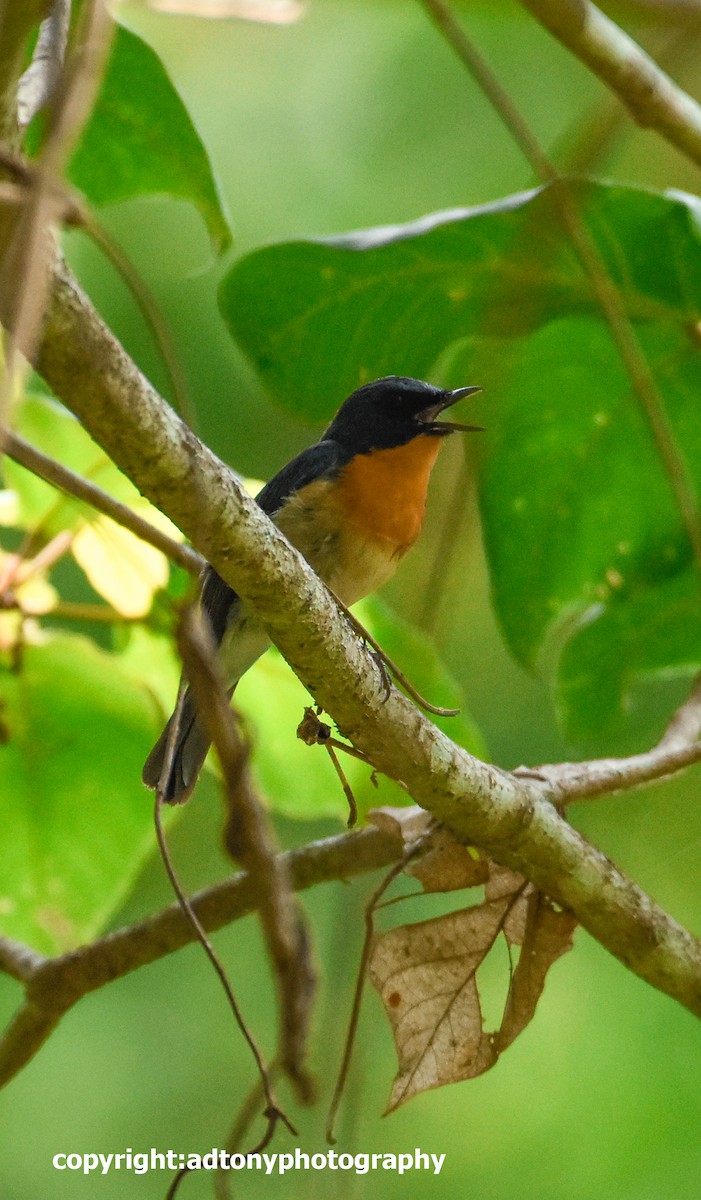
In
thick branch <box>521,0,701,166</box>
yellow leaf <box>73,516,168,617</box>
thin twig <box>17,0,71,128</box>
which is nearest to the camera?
thin twig <box>17,0,71,128</box>

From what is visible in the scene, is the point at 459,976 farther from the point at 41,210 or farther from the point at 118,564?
the point at 41,210

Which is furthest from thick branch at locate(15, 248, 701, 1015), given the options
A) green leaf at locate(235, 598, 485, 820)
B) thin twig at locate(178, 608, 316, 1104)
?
green leaf at locate(235, 598, 485, 820)

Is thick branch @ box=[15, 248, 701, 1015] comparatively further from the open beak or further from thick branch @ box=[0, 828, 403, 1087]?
the open beak

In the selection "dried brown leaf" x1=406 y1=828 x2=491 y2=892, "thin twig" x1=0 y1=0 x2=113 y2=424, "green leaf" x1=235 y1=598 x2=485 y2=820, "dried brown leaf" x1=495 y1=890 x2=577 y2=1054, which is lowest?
"thin twig" x1=0 y1=0 x2=113 y2=424

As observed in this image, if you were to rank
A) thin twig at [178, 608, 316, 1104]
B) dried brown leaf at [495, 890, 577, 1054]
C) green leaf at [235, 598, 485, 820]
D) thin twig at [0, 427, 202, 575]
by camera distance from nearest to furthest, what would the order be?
thin twig at [178, 608, 316, 1104] < thin twig at [0, 427, 202, 575] < dried brown leaf at [495, 890, 577, 1054] < green leaf at [235, 598, 485, 820]

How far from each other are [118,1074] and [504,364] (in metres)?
3.76

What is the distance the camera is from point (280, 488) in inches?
116

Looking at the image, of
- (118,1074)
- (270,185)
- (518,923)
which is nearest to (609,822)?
(518,923)

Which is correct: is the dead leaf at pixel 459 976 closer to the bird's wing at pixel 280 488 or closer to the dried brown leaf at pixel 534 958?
the dried brown leaf at pixel 534 958

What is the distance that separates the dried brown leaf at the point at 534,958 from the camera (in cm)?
209

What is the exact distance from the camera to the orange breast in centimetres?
285

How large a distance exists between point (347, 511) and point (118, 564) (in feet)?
1.78

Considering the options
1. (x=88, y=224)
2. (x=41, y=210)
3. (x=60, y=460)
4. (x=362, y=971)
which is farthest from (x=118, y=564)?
(x=41, y=210)

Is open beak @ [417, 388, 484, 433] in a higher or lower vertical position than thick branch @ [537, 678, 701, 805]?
higher
